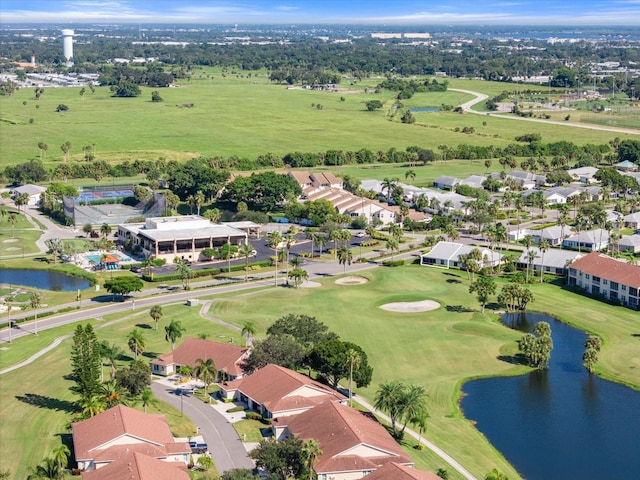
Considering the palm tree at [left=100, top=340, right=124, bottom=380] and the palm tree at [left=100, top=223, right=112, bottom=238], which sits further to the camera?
the palm tree at [left=100, top=223, right=112, bottom=238]

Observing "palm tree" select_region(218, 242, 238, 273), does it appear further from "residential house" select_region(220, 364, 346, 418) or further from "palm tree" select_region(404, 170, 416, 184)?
"palm tree" select_region(404, 170, 416, 184)

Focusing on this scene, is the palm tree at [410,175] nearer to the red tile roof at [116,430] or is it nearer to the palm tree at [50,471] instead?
the red tile roof at [116,430]

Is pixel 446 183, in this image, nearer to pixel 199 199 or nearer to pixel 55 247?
pixel 199 199

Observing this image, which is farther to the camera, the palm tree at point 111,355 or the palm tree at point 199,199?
the palm tree at point 199,199

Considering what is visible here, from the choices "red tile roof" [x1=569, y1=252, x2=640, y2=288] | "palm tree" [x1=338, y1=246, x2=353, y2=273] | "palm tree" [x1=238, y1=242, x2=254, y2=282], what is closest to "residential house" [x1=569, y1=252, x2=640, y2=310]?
"red tile roof" [x1=569, y1=252, x2=640, y2=288]

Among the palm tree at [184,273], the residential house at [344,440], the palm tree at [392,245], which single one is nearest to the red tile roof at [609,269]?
the palm tree at [392,245]

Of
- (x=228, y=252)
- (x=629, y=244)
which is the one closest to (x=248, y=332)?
(x=228, y=252)

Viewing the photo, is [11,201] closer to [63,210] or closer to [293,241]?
[63,210]
